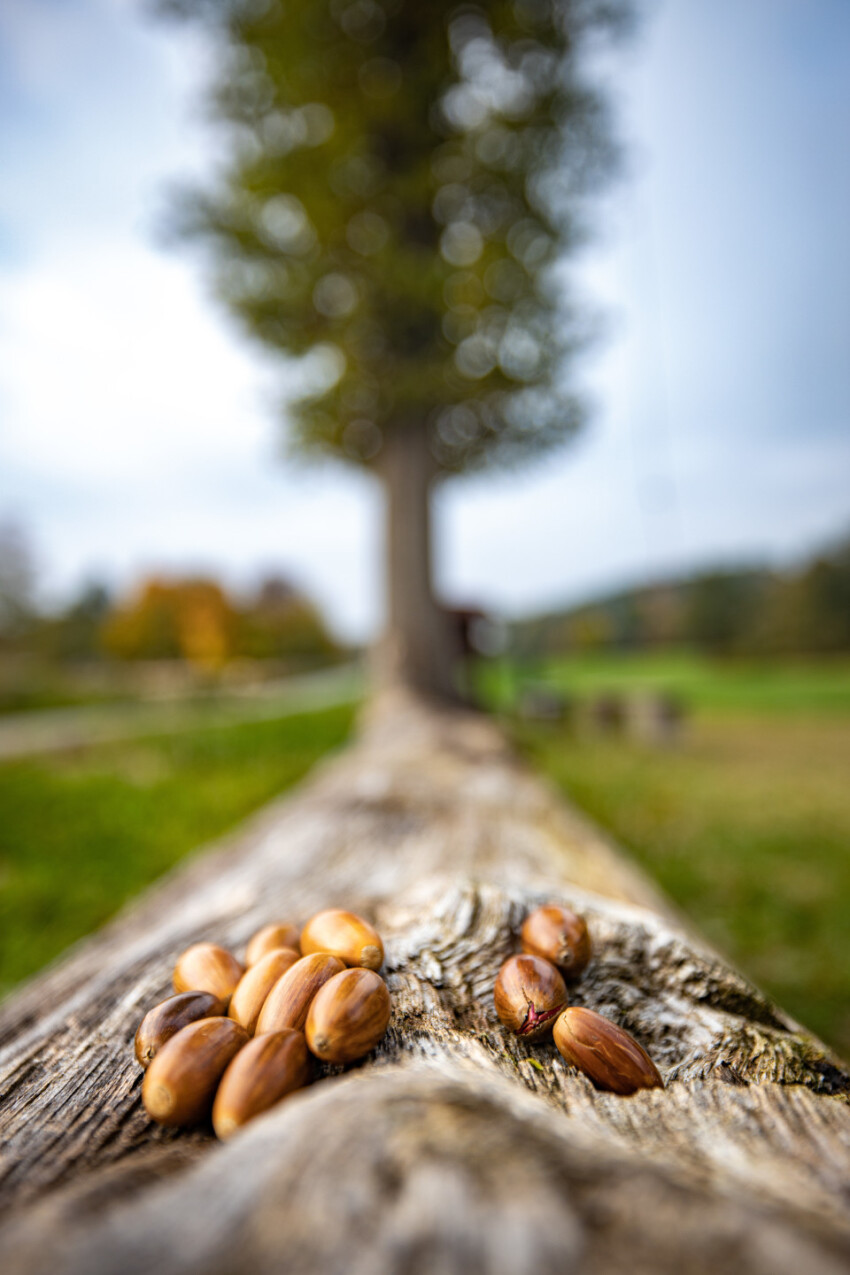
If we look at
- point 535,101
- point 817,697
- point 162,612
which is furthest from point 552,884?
point 162,612

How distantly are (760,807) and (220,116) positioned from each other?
735 cm

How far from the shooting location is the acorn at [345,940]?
0.93 meters

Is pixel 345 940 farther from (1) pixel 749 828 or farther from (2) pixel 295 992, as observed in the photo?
(1) pixel 749 828

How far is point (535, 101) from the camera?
5.43m

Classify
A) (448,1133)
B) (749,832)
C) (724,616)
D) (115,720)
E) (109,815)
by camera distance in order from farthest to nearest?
(724,616) → (115,720) → (749,832) → (109,815) → (448,1133)

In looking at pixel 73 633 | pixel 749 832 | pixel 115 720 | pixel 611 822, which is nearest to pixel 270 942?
pixel 611 822

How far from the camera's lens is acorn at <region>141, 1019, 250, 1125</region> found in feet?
2.36

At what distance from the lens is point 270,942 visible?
104 centimetres

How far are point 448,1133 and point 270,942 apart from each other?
568mm

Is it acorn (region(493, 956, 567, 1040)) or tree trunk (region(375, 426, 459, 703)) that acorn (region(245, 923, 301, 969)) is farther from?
tree trunk (region(375, 426, 459, 703))

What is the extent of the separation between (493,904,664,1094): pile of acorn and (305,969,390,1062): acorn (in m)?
0.19

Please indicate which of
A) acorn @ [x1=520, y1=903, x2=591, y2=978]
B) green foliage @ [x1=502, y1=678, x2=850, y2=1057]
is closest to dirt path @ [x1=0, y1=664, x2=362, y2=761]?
green foliage @ [x1=502, y1=678, x2=850, y2=1057]

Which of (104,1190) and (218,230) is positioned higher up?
(218,230)

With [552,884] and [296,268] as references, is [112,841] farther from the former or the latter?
[296,268]
